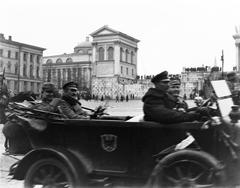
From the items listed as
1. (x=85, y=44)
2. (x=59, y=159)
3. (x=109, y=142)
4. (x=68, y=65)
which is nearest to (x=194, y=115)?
(x=109, y=142)

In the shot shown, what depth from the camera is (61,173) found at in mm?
4172

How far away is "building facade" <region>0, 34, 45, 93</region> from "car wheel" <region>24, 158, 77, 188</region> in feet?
269

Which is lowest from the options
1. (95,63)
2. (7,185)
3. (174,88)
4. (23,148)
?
(7,185)

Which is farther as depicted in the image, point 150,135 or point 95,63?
point 95,63

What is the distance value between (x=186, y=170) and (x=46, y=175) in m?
1.58

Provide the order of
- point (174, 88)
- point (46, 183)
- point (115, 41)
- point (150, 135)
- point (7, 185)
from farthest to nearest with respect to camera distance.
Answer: point (115, 41) → point (174, 88) → point (7, 185) → point (46, 183) → point (150, 135)

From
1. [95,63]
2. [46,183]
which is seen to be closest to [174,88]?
[46,183]

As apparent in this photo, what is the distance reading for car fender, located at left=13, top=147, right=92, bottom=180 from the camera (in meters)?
4.04

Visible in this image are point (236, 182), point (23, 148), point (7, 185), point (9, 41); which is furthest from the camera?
point (9, 41)

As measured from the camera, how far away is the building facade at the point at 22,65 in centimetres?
8562

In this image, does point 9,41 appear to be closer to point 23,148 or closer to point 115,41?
point 115,41

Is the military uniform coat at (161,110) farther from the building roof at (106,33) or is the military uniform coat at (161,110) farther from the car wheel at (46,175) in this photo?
the building roof at (106,33)

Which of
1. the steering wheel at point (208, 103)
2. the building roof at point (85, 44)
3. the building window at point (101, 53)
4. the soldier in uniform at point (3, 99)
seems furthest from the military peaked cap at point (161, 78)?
the building roof at point (85, 44)

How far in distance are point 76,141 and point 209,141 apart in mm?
1444
